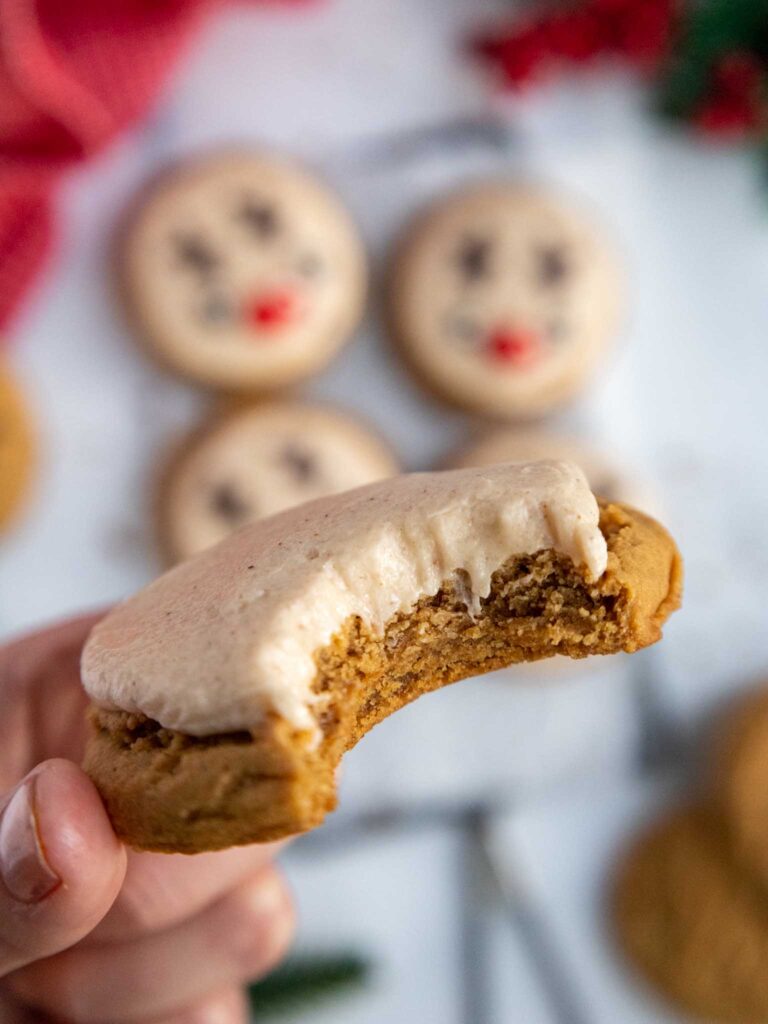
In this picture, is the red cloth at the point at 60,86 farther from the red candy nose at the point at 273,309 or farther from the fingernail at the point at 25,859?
the fingernail at the point at 25,859

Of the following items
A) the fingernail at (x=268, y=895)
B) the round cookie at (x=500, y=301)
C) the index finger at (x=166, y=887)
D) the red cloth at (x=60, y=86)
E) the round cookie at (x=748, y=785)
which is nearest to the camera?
the index finger at (x=166, y=887)

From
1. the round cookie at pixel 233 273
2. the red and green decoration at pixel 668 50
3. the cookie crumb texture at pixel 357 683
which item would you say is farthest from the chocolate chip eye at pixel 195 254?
the cookie crumb texture at pixel 357 683

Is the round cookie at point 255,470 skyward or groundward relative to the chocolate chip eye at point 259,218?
groundward

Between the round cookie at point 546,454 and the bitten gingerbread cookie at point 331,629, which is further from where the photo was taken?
the round cookie at point 546,454

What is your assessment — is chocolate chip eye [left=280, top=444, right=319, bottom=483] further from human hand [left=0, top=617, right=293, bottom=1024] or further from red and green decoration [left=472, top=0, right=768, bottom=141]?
red and green decoration [left=472, top=0, right=768, bottom=141]

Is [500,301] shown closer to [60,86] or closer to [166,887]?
Answer: [60,86]

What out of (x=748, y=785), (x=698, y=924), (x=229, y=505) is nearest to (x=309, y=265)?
(x=229, y=505)

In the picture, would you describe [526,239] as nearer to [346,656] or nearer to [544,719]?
[544,719]
